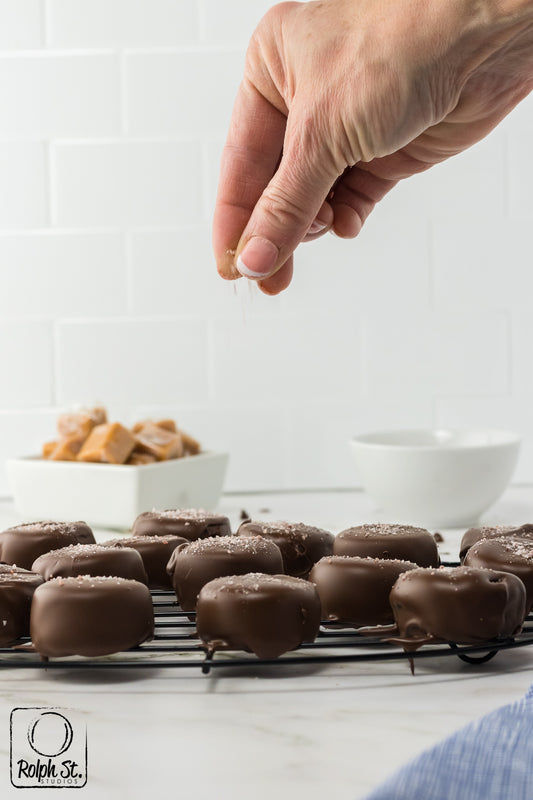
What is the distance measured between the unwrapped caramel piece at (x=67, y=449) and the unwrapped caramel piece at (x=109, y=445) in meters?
0.02

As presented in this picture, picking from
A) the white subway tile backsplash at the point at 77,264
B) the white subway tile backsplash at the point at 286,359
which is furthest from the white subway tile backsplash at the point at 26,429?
the white subway tile backsplash at the point at 286,359

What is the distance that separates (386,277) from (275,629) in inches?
53.0

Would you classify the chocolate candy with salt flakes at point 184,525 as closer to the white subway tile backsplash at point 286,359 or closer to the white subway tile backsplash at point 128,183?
the white subway tile backsplash at point 286,359

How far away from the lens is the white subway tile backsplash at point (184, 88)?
199 centimetres

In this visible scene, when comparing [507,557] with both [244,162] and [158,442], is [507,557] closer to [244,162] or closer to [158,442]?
[244,162]

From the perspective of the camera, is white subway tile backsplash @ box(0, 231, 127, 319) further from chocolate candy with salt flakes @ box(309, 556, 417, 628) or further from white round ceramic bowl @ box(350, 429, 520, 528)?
chocolate candy with salt flakes @ box(309, 556, 417, 628)

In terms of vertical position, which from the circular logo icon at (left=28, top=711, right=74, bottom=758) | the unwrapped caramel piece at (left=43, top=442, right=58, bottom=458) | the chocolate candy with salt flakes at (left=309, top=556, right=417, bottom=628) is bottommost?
the circular logo icon at (left=28, top=711, right=74, bottom=758)

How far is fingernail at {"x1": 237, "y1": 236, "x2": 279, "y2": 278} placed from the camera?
0.94 metres

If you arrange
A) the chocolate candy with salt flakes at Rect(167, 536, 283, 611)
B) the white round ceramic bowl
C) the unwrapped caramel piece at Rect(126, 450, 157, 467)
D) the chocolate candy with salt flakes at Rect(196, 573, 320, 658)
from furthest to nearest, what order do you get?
the unwrapped caramel piece at Rect(126, 450, 157, 467)
the white round ceramic bowl
the chocolate candy with salt flakes at Rect(167, 536, 283, 611)
the chocolate candy with salt flakes at Rect(196, 573, 320, 658)

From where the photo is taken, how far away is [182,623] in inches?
34.6

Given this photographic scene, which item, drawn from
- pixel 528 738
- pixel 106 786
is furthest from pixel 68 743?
pixel 528 738

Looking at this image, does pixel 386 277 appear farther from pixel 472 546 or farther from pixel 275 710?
pixel 275 710

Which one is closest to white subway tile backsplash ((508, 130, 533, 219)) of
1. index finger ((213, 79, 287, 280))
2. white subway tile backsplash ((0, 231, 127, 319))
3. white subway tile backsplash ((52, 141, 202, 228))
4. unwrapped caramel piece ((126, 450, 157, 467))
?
→ white subway tile backsplash ((52, 141, 202, 228))

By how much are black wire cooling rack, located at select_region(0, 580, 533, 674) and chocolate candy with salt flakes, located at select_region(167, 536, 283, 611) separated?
0.03 m
